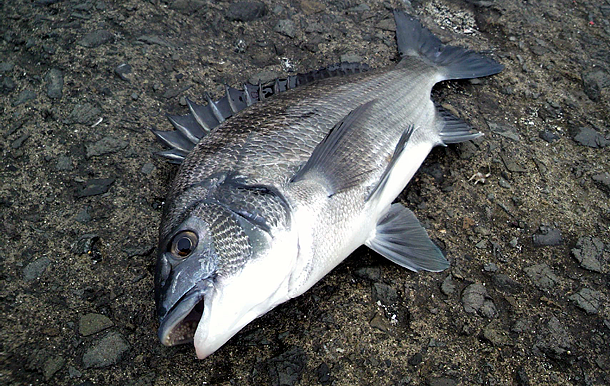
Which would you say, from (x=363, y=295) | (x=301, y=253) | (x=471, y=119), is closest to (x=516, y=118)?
(x=471, y=119)

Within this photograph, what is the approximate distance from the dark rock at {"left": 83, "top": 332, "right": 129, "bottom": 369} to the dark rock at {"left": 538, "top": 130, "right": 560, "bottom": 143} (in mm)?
3317

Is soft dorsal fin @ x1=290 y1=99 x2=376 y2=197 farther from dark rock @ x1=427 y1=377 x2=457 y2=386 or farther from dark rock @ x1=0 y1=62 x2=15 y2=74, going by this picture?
dark rock @ x1=0 y1=62 x2=15 y2=74

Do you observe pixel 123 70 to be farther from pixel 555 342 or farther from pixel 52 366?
pixel 555 342

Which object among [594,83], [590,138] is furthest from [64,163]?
[594,83]

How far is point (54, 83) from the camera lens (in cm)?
346

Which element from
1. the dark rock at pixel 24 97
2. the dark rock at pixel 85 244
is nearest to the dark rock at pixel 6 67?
the dark rock at pixel 24 97

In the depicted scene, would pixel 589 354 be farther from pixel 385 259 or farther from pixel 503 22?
pixel 503 22

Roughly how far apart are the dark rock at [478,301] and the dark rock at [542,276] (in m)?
0.35

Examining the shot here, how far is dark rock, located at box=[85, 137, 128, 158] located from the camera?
10.3 feet

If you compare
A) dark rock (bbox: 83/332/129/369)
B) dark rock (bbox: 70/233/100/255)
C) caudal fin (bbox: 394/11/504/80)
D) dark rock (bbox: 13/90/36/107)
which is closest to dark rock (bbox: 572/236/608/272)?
caudal fin (bbox: 394/11/504/80)

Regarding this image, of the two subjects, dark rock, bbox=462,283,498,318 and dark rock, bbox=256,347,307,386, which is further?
dark rock, bbox=462,283,498,318

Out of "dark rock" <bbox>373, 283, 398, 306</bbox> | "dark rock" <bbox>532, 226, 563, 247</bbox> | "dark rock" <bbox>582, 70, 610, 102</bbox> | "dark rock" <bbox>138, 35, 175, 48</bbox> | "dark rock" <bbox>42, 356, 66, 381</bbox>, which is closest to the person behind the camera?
"dark rock" <bbox>42, 356, 66, 381</bbox>

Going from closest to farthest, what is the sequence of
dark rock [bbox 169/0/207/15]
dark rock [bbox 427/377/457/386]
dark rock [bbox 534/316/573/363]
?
1. dark rock [bbox 427/377/457/386]
2. dark rock [bbox 534/316/573/363]
3. dark rock [bbox 169/0/207/15]

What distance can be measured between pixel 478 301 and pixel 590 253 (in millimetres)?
931
